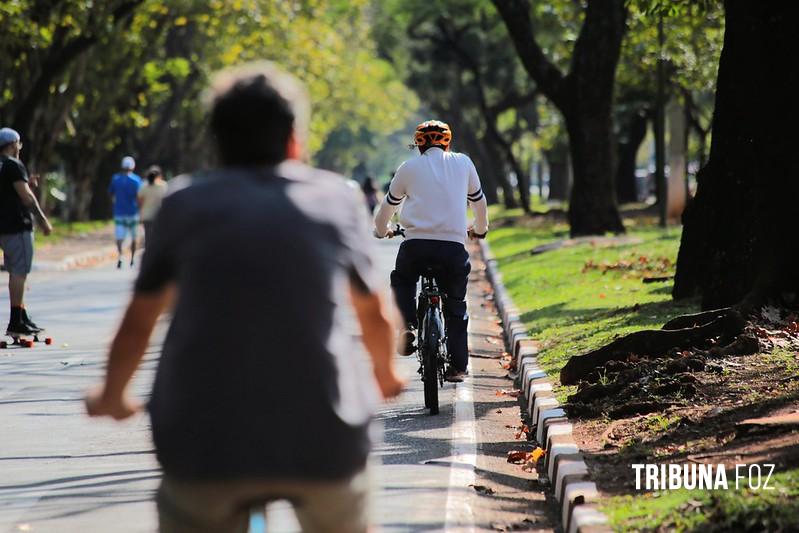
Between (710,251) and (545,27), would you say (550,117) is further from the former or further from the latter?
(710,251)

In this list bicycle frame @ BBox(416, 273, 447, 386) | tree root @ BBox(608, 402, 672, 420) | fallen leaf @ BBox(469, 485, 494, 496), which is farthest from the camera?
bicycle frame @ BBox(416, 273, 447, 386)

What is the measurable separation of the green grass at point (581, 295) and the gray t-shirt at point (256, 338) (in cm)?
657

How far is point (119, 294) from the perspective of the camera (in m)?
20.6

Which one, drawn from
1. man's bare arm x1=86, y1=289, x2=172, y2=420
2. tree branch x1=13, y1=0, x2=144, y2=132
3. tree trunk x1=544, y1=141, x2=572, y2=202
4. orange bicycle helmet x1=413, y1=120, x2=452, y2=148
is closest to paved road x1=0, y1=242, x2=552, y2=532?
orange bicycle helmet x1=413, y1=120, x2=452, y2=148

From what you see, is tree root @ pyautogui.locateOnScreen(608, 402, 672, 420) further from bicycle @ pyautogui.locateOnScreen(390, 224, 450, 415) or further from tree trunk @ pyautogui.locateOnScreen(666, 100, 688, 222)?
tree trunk @ pyautogui.locateOnScreen(666, 100, 688, 222)

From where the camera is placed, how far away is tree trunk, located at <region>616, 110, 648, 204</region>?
4953cm

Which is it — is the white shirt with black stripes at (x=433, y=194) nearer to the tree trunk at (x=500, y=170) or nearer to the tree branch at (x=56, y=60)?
the tree branch at (x=56, y=60)

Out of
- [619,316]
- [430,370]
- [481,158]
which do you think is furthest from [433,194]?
[481,158]

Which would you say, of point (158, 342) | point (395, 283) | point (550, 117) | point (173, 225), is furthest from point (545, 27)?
point (173, 225)

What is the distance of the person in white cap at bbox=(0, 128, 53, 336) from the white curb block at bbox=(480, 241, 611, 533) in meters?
4.61

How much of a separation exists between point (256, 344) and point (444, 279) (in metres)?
6.81

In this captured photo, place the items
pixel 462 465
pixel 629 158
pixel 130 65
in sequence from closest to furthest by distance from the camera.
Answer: pixel 462 465 < pixel 130 65 < pixel 629 158

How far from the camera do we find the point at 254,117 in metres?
3.60

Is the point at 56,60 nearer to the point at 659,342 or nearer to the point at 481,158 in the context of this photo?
the point at 659,342
